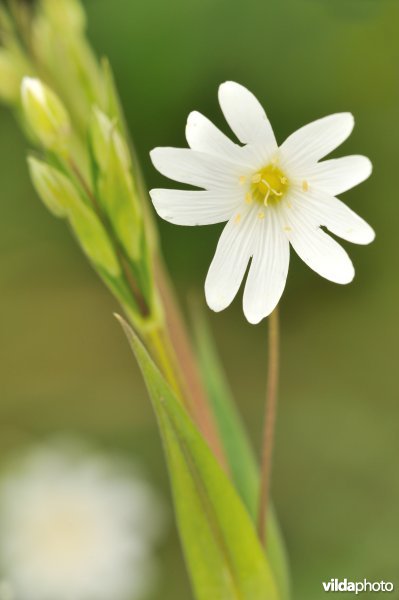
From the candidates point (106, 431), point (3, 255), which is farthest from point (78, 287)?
point (106, 431)

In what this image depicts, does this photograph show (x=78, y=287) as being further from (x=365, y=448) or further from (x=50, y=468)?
(x=365, y=448)

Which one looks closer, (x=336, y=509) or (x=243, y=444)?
(x=243, y=444)

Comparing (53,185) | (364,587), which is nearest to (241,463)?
(364,587)

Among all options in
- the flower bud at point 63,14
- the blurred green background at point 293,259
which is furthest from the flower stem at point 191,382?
the blurred green background at point 293,259

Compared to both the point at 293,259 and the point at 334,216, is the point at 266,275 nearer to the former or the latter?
the point at 334,216

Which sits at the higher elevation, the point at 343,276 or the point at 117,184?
the point at 117,184

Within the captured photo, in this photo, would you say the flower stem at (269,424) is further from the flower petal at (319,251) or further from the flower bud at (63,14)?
the flower bud at (63,14)
